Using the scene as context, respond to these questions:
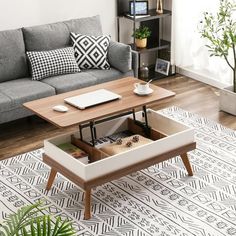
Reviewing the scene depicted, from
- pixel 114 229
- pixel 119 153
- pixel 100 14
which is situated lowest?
pixel 114 229

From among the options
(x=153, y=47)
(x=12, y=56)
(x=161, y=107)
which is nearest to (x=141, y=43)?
(x=153, y=47)

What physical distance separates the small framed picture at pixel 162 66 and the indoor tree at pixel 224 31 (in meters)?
0.73

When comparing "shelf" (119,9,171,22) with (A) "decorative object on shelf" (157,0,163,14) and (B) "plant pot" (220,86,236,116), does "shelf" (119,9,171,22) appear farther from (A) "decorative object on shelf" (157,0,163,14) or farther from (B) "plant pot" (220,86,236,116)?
(B) "plant pot" (220,86,236,116)

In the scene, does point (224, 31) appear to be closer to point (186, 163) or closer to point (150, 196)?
point (186, 163)

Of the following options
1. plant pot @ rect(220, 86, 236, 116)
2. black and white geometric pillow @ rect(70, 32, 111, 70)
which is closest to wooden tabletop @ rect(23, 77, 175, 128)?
black and white geometric pillow @ rect(70, 32, 111, 70)

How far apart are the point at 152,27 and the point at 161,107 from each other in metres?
1.21

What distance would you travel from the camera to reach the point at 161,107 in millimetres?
5188

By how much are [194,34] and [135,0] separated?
28.0 inches

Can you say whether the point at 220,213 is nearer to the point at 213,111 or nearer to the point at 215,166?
the point at 215,166

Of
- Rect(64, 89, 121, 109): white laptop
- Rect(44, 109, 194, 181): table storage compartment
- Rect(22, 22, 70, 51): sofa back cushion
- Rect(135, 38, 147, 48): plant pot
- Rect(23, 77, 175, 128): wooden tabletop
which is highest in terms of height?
Rect(22, 22, 70, 51): sofa back cushion

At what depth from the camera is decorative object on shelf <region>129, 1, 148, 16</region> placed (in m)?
5.53

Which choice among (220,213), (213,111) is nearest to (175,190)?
(220,213)

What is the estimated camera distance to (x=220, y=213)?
3.52 metres

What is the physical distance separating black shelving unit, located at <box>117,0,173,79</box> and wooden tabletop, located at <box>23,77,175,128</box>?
5.18 feet
